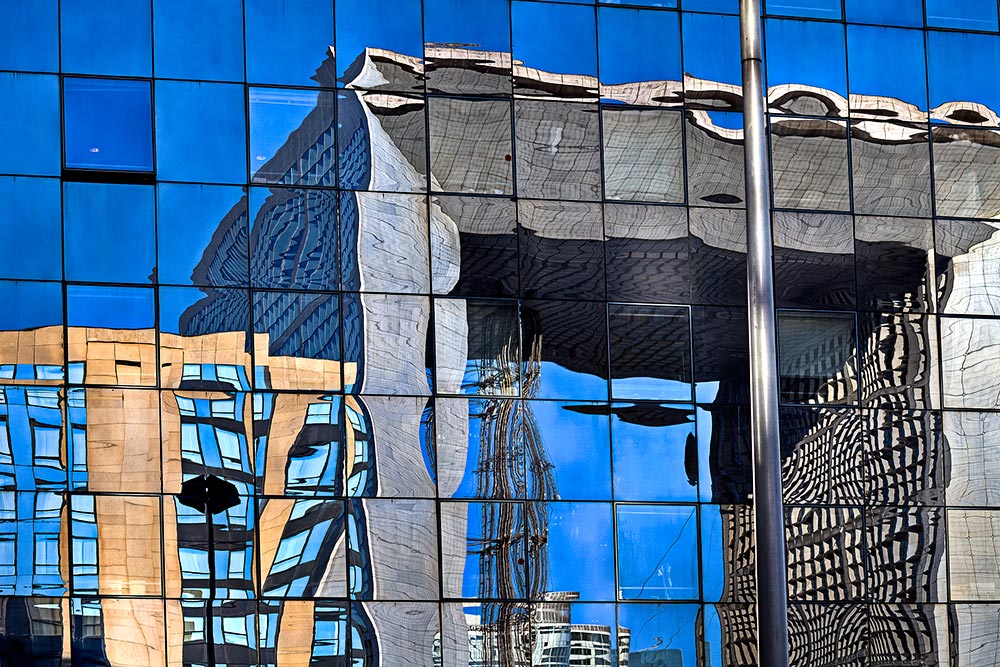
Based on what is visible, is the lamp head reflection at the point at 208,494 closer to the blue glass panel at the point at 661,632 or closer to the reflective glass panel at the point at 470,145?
the reflective glass panel at the point at 470,145

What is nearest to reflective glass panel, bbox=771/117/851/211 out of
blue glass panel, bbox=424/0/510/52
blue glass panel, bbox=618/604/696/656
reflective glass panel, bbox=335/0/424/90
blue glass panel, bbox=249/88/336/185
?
blue glass panel, bbox=424/0/510/52

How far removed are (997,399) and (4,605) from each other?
11.4m

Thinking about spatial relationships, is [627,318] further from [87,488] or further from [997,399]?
[87,488]

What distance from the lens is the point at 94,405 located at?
13.8 meters

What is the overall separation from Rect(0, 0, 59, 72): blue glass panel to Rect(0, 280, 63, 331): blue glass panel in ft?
7.80

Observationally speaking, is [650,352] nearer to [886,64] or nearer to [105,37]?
[886,64]

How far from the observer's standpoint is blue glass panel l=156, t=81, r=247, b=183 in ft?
46.8

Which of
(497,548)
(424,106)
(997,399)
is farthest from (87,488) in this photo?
(997,399)

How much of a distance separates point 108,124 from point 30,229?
141 cm

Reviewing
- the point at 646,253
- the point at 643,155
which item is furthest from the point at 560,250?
the point at 643,155

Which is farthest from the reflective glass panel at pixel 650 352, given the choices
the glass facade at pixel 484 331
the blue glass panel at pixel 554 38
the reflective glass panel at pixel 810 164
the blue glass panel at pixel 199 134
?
the blue glass panel at pixel 199 134

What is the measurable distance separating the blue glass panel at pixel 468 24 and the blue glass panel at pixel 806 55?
3.29 m

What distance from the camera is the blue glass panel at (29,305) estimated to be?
44.8ft

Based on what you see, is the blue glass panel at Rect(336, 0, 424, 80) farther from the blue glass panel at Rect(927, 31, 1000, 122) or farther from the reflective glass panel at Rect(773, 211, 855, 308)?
the blue glass panel at Rect(927, 31, 1000, 122)
